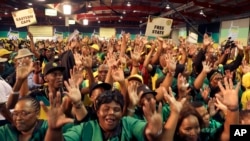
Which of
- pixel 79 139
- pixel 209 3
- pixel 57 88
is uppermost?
pixel 209 3

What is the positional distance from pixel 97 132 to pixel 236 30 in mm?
17765

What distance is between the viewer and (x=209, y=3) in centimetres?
2000

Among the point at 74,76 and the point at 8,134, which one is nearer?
the point at 8,134

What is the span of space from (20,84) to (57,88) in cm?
50

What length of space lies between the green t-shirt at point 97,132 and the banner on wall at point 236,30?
15.4 metres

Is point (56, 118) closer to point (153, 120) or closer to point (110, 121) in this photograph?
point (110, 121)

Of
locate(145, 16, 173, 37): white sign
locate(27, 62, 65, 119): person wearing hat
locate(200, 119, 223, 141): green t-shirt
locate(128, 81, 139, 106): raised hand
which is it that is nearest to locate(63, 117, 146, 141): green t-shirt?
locate(128, 81, 139, 106): raised hand

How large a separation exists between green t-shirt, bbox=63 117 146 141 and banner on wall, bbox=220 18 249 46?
15417 millimetres

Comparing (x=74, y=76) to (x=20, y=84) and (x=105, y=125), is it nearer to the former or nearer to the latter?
(x=20, y=84)

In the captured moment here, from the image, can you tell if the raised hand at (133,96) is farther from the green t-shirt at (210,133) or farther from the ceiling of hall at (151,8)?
the ceiling of hall at (151,8)

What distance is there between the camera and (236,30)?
Answer: 63.0 feet

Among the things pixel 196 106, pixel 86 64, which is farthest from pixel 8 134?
pixel 86 64

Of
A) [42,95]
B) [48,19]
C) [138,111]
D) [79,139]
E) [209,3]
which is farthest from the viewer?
[48,19]

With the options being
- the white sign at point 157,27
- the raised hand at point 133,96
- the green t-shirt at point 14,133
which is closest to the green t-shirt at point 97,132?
the green t-shirt at point 14,133
